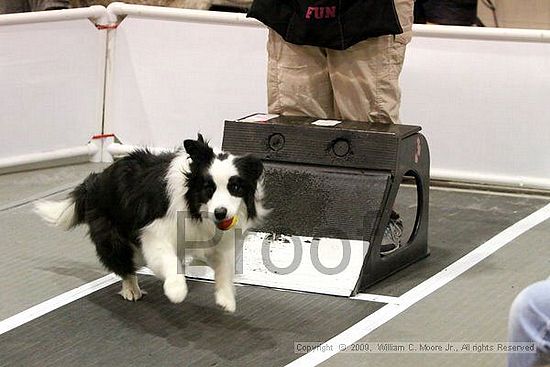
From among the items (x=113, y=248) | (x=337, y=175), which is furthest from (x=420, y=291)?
(x=113, y=248)

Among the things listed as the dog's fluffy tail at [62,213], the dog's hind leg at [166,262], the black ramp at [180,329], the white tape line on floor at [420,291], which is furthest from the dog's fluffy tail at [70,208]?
the white tape line on floor at [420,291]

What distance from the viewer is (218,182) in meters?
3.65

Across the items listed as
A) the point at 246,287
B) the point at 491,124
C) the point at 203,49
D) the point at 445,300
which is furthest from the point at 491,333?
the point at 203,49

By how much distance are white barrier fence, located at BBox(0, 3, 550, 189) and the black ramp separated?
200 centimetres

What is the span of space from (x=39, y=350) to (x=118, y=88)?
3017mm

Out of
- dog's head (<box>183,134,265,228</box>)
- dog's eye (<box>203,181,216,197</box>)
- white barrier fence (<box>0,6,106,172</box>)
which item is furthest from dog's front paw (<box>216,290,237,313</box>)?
white barrier fence (<box>0,6,106,172</box>)

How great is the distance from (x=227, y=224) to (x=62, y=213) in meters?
0.91

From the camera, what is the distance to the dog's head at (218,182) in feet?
11.9

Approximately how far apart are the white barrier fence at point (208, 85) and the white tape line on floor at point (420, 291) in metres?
0.55

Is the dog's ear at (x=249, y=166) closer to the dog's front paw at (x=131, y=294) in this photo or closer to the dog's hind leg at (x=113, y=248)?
the dog's hind leg at (x=113, y=248)

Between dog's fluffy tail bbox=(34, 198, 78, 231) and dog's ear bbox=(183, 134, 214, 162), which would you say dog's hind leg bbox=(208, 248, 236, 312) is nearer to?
dog's ear bbox=(183, 134, 214, 162)

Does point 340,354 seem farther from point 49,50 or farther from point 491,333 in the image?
point 49,50

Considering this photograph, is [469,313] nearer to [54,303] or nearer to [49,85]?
[54,303]

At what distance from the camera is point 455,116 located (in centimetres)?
588
